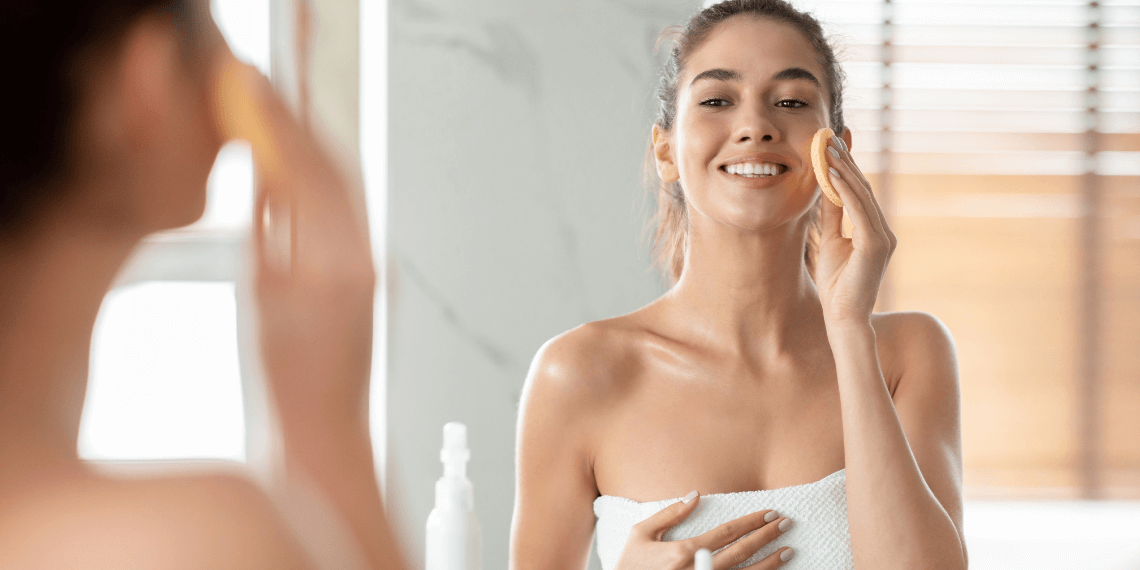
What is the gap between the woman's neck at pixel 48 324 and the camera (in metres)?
0.15

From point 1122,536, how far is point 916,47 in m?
0.89

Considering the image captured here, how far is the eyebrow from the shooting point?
86 cm

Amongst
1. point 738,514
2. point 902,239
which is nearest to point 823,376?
point 738,514

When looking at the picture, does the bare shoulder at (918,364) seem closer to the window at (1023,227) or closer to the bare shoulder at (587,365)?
the bare shoulder at (587,365)

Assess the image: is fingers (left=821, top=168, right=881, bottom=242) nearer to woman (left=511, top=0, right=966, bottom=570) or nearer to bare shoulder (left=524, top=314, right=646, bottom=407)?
woman (left=511, top=0, right=966, bottom=570)

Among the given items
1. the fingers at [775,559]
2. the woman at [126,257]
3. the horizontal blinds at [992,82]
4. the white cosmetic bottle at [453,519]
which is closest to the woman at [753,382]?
the fingers at [775,559]

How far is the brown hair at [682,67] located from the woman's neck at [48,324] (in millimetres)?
841

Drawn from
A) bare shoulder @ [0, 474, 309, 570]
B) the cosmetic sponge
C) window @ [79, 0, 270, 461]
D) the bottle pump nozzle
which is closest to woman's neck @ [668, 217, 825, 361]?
the cosmetic sponge

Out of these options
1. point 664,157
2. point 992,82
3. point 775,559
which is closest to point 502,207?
point 664,157

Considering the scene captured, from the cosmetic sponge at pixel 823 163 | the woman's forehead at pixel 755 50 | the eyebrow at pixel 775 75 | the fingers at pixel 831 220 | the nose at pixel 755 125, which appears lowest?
the fingers at pixel 831 220

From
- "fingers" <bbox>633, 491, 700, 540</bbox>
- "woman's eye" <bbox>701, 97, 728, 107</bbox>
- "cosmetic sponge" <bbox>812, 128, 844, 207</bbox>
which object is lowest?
"fingers" <bbox>633, 491, 700, 540</bbox>

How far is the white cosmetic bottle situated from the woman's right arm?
7.2 inches

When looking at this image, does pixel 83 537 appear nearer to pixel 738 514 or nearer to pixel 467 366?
pixel 738 514

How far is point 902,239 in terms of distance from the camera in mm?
1433
